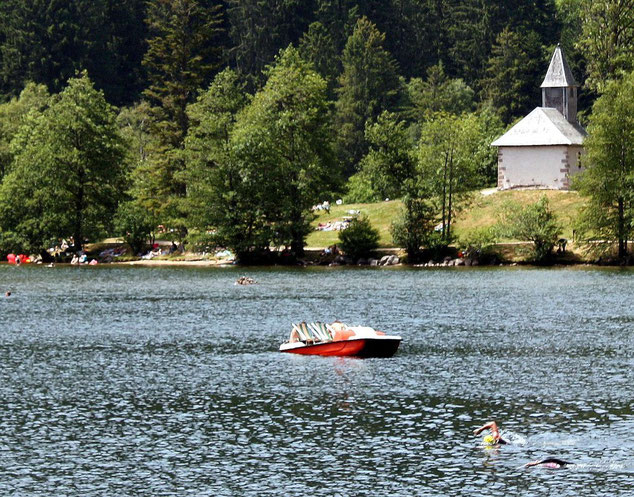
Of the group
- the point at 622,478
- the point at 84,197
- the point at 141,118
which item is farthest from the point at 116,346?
the point at 141,118

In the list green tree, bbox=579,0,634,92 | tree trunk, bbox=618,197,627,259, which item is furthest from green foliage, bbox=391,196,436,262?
green tree, bbox=579,0,634,92

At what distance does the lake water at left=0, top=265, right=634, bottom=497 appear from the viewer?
1427 inches

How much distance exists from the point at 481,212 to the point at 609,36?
3083cm

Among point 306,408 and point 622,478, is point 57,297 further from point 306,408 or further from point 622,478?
point 622,478

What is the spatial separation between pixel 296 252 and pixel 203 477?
87.2 meters

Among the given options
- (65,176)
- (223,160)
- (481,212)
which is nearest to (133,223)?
(65,176)

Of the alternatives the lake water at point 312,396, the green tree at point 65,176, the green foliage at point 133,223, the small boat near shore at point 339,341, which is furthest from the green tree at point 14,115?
the small boat near shore at point 339,341

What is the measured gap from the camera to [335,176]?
4941 inches

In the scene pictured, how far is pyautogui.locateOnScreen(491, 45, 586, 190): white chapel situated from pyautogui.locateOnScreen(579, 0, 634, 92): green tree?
19.8 feet

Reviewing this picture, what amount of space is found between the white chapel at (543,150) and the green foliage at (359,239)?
19.4 meters

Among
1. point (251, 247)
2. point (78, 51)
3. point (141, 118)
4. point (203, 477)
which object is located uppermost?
point (78, 51)

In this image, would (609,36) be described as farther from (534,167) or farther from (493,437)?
(493,437)

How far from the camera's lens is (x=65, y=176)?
12962cm

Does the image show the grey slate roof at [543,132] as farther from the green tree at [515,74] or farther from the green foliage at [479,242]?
the green tree at [515,74]
